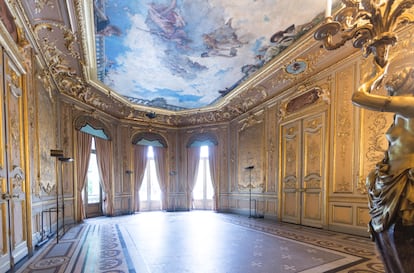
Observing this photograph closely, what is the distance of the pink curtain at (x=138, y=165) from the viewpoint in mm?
9727

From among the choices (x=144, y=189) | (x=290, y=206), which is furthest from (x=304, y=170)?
(x=144, y=189)

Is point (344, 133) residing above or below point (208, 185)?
above

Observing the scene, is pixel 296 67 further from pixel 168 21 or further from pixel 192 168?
pixel 192 168

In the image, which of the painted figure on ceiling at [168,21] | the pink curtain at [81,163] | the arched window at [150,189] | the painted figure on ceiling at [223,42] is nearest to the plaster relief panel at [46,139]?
the pink curtain at [81,163]

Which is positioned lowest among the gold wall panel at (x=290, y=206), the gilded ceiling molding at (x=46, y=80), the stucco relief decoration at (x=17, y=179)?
the gold wall panel at (x=290, y=206)

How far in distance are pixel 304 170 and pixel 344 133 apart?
150 centimetres

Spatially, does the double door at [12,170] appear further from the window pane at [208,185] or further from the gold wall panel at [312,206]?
the window pane at [208,185]

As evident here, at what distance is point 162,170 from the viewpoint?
10578 mm

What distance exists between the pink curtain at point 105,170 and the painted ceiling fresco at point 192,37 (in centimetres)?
247

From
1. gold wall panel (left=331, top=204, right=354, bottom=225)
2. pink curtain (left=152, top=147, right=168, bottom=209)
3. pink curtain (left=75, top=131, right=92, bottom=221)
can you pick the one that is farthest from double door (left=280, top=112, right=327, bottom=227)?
pink curtain (left=75, top=131, right=92, bottom=221)

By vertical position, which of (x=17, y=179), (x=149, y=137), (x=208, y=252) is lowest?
(x=208, y=252)

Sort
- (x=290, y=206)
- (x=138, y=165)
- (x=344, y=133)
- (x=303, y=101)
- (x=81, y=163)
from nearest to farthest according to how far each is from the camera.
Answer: (x=344, y=133) < (x=303, y=101) < (x=290, y=206) < (x=81, y=163) < (x=138, y=165)

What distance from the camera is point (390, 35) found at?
4.89 ft

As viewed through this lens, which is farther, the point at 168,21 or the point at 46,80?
the point at 46,80
